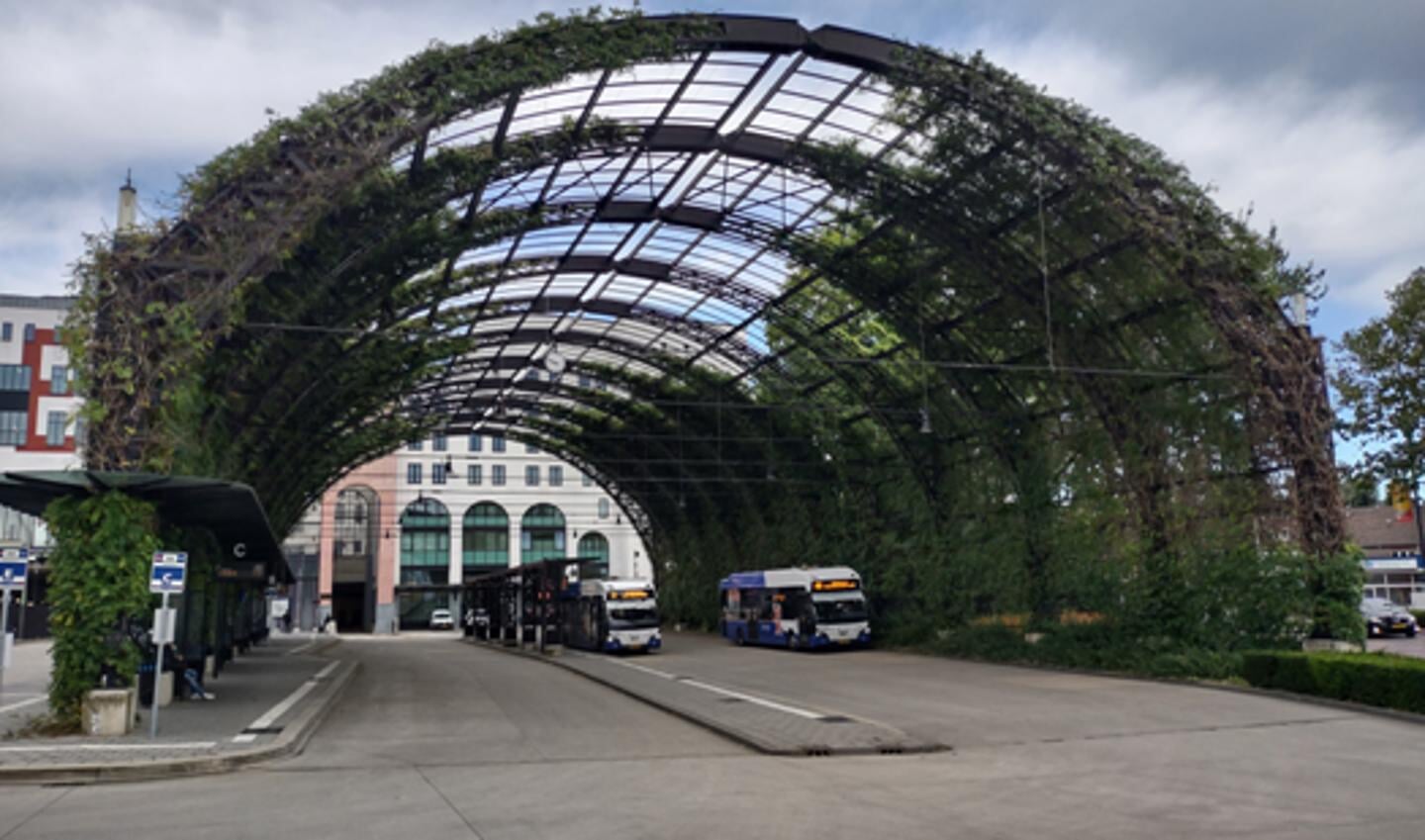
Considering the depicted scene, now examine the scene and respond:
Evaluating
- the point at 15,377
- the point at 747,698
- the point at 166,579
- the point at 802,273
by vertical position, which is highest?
the point at 15,377

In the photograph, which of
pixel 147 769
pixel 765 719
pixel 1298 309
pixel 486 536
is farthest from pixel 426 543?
pixel 147 769

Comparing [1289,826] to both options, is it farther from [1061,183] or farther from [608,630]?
[608,630]

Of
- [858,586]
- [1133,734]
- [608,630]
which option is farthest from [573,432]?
[1133,734]

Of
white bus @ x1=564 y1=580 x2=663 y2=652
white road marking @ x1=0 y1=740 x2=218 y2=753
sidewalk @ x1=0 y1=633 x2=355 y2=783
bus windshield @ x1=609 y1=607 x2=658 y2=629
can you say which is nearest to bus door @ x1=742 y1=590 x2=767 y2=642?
white bus @ x1=564 y1=580 x2=663 y2=652

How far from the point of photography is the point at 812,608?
39406mm

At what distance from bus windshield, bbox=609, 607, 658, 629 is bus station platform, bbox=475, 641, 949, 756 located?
12328 mm

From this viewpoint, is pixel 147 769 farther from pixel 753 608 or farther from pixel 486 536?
pixel 486 536

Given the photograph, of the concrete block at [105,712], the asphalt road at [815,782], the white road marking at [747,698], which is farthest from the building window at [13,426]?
the concrete block at [105,712]

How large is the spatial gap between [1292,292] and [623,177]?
16.5 m

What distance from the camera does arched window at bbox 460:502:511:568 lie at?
8544 centimetres

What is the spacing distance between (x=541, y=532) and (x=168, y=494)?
2736 inches

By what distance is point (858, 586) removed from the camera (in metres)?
40.2

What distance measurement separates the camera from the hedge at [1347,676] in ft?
57.5

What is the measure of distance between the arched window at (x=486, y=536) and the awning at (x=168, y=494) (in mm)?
61767
